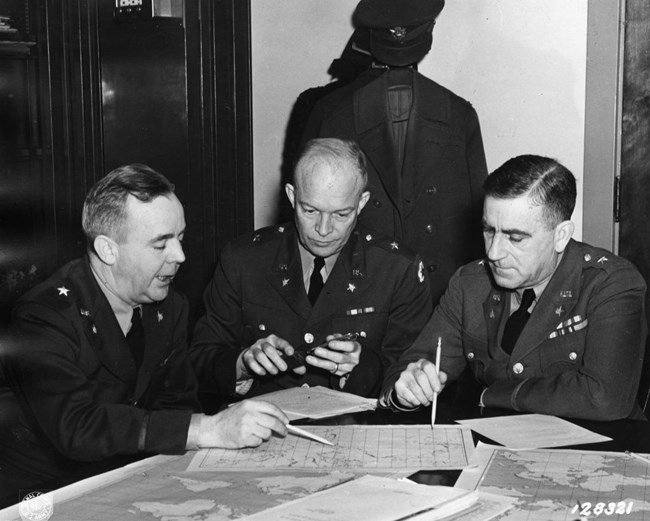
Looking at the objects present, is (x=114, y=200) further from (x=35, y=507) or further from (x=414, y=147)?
(x=414, y=147)

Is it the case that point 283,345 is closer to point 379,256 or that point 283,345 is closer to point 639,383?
point 379,256

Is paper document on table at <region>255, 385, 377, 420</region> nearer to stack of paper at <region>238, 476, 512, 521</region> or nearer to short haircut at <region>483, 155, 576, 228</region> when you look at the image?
stack of paper at <region>238, 476, 512, 521</region>

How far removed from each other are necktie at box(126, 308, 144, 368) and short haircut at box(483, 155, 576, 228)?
1045 millimetres

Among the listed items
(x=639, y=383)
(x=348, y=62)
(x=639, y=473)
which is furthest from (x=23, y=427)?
(x=348, y=62)

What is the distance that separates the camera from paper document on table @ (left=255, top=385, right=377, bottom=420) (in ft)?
7.49

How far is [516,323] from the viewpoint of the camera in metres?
2.66

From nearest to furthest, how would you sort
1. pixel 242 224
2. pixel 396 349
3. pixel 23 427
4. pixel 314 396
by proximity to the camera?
pixel 23 427
pixel 314 396
pixel 396 349
pixel 242 224

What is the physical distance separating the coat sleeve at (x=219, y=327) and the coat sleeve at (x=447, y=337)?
1.84ft

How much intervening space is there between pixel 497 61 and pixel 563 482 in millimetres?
2586

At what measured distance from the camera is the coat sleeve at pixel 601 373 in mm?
2348

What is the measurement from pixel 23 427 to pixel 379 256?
4.22 ft

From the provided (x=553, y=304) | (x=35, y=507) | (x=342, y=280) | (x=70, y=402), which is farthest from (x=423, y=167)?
(x=35, y=507)

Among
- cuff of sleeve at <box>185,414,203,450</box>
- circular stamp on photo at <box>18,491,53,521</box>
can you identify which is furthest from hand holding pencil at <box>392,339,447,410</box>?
circular stamp on photo at <box>18,491,53,521</box>

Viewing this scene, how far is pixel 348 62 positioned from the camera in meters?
4.12
